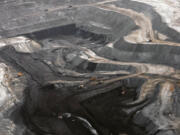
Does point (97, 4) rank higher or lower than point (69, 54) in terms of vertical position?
higher

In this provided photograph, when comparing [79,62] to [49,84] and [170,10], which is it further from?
[170,10]

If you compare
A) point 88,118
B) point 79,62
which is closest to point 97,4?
point 79,62

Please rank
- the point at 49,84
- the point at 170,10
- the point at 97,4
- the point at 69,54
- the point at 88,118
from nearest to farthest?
the point at 88,118 → the point at 49,84 → the point at 69,54 → the point at 170,10 → the point at 97,4

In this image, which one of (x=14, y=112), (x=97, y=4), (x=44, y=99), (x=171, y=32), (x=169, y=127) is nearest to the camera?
(x=169, y=127)

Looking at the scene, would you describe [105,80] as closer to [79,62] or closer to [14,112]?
[79,62]

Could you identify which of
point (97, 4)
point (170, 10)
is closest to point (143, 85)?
point (170, 10)

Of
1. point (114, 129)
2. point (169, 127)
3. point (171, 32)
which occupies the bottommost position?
point (114, 129)

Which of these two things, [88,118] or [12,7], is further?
[12,7]
